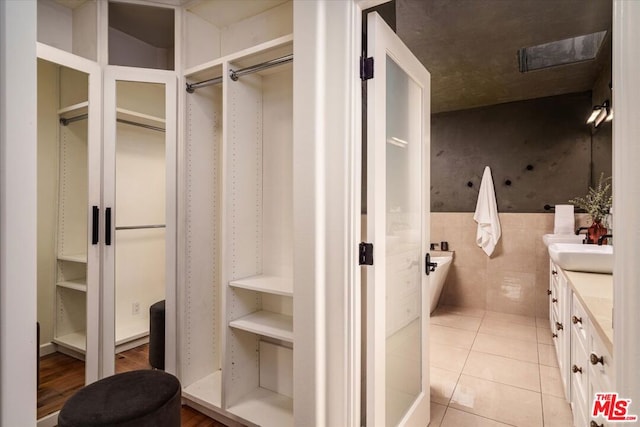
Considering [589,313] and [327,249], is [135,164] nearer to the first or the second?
[327,249]

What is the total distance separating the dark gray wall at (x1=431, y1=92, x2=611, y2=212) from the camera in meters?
3.97

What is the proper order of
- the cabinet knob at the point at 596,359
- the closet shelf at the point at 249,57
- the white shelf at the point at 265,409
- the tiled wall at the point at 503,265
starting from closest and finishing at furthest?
1. the cabinet knob at the point at 596,359
2. the closet shelf at the point at 249,57
3. the white shelf at the point at 265,409
4. the tiled wall at the point at 503,265

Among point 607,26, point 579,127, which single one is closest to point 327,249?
point 607,26

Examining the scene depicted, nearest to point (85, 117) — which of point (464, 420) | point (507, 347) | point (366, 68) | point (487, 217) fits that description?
point (366, 68)

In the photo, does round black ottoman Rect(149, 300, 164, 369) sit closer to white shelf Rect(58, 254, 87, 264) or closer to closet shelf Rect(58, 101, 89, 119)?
white shelf Rect(58, 254, 87, 264)

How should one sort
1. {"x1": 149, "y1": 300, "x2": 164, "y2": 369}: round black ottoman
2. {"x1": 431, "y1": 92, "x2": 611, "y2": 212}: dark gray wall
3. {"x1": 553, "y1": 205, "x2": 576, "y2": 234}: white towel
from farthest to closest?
{"x1": 431, "y1": 92, "x2": 611, "y2": 212}: dark gray wall < {"x1": 553, "y1": 205, "x2": 576, "y2": 234}: white towel < {"x1": 149, "y1": 300, "x2": 164, "y2": 369}: round black ottoman

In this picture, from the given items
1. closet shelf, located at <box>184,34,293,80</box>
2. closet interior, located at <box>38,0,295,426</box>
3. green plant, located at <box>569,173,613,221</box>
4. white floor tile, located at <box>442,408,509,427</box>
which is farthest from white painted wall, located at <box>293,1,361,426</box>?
green plant, located at <box>569,173,613,221</box>

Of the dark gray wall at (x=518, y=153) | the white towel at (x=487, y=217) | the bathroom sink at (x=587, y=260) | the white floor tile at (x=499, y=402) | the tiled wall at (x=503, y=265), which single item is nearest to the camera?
the bathroom sink at (x=587, y=260)

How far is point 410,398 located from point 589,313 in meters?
0.99

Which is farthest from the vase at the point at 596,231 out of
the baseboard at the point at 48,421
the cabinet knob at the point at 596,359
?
the baseboard at the point at 48,421

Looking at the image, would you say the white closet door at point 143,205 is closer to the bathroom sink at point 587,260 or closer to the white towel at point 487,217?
the bathroom sink at point 587,260

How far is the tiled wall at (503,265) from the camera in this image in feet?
13.5

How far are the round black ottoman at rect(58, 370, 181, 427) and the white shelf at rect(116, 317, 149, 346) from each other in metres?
0.70

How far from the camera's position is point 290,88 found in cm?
216
